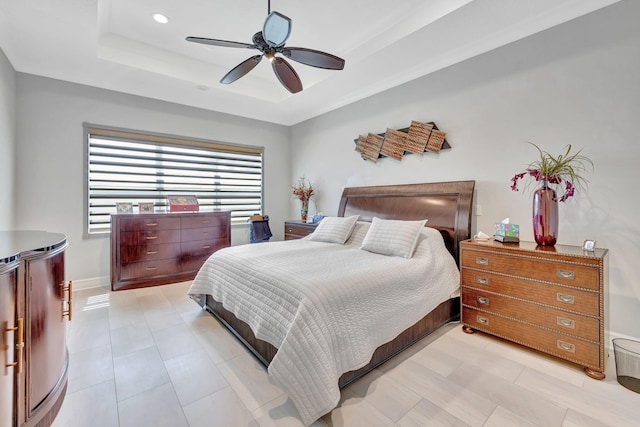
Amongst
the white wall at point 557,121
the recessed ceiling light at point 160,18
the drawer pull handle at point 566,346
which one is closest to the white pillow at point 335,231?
the white wall at point 557,121

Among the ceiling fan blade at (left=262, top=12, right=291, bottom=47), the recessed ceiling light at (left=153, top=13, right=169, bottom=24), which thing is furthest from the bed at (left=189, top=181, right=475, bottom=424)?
the recessed ceiling light at (left=153, top=13, right=169, bottom=24)

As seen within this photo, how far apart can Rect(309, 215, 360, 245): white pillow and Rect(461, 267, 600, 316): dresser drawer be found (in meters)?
1.31

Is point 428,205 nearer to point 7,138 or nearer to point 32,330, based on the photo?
point 32,330

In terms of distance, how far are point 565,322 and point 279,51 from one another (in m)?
2.95

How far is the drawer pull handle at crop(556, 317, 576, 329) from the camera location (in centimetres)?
195

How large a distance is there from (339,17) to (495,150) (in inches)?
82.0

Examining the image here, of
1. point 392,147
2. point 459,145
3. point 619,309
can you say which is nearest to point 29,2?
point 392,147

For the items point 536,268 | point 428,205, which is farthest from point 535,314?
point 428,205

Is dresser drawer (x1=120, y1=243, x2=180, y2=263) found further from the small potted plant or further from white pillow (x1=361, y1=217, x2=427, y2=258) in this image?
the small potted plant

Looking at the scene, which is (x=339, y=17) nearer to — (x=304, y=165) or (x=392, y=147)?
(x=392, y=147)

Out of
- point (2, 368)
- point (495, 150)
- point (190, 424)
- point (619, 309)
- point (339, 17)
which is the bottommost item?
point (190, 424)

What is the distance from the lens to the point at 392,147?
3742 millimetres

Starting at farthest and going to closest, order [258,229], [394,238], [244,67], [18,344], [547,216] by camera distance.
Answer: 1. [258,229]
2. [394,238]
3. [244,67]
4. [547,216]
5. [18,344]

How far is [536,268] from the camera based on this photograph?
2117 mm
